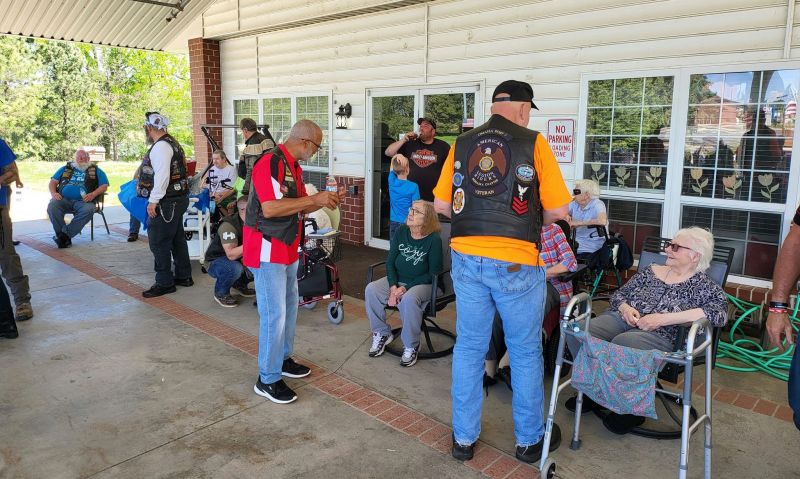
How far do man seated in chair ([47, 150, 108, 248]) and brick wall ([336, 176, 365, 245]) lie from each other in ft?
11.1

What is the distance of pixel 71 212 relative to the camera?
8250 mm

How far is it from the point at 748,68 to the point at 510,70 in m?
2.27

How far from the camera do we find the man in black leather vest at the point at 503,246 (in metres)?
2.61

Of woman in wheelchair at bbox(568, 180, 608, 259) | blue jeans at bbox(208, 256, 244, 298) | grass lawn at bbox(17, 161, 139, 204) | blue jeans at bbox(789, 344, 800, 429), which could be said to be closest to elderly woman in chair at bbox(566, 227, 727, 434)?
blue jeans at bbox(789, 344, 800, 429)

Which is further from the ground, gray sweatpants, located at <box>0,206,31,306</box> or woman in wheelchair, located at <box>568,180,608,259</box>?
woman in wheelchair, located at <box>568,180,608,259</box>

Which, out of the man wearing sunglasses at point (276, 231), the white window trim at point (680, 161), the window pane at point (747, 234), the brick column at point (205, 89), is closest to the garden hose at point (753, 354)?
the window pane at point (747, 234)

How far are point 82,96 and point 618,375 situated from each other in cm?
3126

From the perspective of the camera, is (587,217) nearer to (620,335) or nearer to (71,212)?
(620,335)

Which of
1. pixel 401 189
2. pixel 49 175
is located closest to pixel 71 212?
pixel 401 189

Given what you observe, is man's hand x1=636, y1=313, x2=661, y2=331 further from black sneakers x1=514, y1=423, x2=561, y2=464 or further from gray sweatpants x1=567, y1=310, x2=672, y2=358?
black sneakers x1=514, y1=423, x2=561, y2=464

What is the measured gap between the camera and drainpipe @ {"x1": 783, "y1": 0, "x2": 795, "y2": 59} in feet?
14.5

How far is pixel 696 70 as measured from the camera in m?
4.95

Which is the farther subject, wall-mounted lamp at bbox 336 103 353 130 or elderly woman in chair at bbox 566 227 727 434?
wall-mounted lamp at bbox 336 103 353 130

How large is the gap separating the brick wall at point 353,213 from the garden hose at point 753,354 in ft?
15.8
